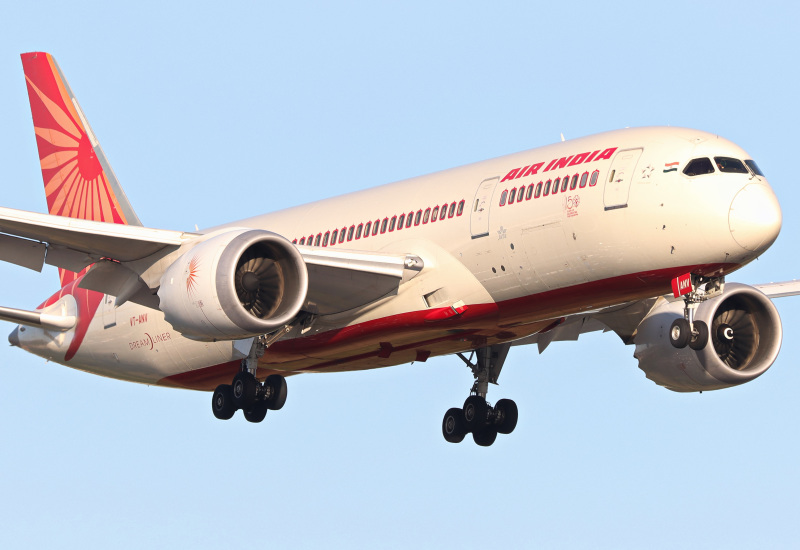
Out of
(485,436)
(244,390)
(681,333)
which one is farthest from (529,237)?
(485,436)

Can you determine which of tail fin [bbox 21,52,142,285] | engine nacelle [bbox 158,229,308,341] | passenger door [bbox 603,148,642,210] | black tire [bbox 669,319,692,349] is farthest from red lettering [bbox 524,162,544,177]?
tail fin [bbox 21,52,142,285]

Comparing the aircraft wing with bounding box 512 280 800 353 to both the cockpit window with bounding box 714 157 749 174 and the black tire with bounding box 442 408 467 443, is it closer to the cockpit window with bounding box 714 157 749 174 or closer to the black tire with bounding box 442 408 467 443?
the black tire with bounding box 442 408 467 443

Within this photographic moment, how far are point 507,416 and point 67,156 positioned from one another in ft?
51.6

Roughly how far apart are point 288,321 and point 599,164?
283 inches

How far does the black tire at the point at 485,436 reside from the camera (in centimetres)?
3875

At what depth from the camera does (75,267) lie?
Result: 112 feet

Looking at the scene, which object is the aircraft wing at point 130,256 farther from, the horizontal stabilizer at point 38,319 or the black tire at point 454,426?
the black tire at point 454,426

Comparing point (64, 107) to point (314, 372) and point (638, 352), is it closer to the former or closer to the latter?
point (314, 372)

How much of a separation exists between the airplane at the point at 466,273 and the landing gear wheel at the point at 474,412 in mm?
63

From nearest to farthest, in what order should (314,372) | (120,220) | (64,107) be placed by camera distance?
(314,372) → (120,220) → (64,107)

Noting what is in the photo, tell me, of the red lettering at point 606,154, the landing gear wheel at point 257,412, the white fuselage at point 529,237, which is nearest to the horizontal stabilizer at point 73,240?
the white fuselage at point 529,237

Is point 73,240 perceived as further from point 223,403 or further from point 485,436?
point 485,436

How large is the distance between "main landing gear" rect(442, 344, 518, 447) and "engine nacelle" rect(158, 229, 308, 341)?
8.26m

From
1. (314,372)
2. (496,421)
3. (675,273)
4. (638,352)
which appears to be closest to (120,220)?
(314,372)
